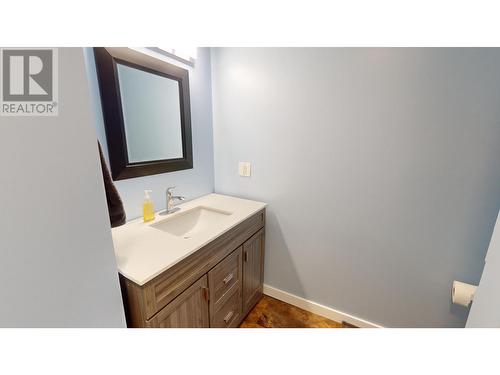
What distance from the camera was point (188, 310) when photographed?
89 cm

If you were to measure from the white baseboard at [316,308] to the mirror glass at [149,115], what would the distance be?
4.41ft

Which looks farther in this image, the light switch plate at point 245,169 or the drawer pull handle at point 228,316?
the light switch plate at point 245,169

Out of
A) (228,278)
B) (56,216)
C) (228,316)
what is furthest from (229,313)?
(56,216)

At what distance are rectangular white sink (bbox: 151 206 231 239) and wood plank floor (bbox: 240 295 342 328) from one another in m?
0.76

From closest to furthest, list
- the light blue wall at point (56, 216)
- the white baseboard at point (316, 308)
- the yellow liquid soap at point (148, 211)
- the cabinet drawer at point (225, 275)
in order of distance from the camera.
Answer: the light blue wall at point (56, 216) → the cabinet drawer at point (225, 275) → the yellow liquid soap at point (148, 211) → the white baseboard at point (316, 308)

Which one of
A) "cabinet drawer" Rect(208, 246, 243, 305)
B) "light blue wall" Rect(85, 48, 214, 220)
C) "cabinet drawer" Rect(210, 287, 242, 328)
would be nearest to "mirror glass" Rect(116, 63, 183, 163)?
"light blue wall" Rect(85, 48, 214, 220)

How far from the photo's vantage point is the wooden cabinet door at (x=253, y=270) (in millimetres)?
1322

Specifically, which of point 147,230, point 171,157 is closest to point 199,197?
point 171,157

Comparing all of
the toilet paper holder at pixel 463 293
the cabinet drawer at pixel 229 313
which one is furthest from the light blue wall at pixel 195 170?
the toilet paper holder at pixel 463 293

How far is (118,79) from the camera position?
0.98 metres

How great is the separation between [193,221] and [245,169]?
0.56 meters

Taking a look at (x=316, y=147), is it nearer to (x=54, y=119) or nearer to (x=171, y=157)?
(x=171, y=157)

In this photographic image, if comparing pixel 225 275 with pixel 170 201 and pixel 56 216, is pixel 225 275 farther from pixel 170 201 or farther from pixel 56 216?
pixel 56 216

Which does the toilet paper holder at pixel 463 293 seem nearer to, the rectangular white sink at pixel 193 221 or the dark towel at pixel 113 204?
the rectangular white sink at pixel 193 221
